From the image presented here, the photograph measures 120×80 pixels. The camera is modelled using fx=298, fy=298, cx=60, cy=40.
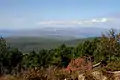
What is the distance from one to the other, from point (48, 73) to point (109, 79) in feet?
7.50

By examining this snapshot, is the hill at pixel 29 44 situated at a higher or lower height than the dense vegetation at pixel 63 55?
lower

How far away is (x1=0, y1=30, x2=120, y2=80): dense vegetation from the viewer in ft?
86.3

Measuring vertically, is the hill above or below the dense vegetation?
below

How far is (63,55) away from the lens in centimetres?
3294

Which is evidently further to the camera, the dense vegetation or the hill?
the hill

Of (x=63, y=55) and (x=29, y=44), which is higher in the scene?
(x=63, y=55)

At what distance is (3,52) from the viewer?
39.3 metres

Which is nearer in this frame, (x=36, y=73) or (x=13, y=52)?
(x=36, y=73)

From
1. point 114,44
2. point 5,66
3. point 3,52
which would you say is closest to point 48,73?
point 114,44

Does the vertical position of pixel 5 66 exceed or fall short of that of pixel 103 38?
it falls short

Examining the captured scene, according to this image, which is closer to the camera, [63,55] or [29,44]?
[63,55]

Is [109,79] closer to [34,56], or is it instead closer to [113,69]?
→ [113,69]

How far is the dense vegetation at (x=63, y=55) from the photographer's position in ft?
86.3

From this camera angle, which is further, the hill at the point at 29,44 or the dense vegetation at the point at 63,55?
the hill at the point at 29,44
